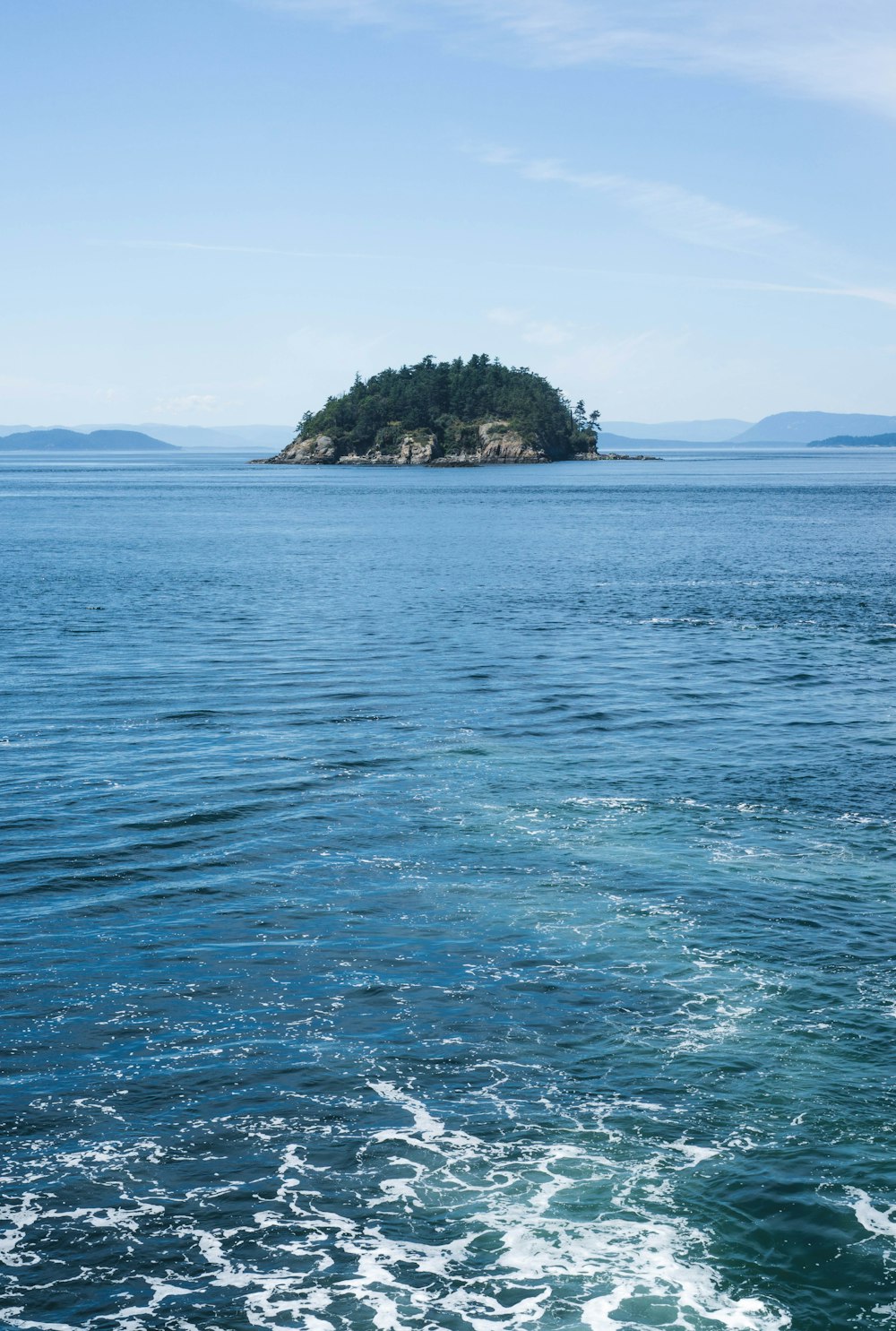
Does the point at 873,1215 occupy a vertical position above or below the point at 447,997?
below

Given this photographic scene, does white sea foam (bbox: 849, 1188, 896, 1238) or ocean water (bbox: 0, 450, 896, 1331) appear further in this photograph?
white sea foam (bbox: 849, 1188, 896, 1238)

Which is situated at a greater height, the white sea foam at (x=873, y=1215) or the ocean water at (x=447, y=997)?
the ocean water at (x=447, y=997)

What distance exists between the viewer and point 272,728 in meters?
39.9

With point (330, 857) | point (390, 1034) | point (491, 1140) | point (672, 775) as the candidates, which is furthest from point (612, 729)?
point (491, 1140)

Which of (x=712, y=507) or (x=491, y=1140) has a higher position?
(x=712, y=507)

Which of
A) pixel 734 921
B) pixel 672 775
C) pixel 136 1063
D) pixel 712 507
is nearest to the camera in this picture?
pixel 136 1063

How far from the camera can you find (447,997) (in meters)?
21.2

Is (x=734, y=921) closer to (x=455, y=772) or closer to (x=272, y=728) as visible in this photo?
(x=455, y=772)

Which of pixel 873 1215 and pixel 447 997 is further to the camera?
pixel 447 997

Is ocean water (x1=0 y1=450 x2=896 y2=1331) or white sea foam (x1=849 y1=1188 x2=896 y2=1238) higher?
ocean water (x1=0 y1=450 x2=896 y2=1331)

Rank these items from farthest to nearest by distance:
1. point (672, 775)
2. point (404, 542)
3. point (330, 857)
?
point (404, 542), point (672, 775), point (330, 857)

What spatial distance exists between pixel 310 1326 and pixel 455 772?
72.5ft

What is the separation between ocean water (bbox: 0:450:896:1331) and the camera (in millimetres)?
14539

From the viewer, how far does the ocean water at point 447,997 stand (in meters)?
14.5
